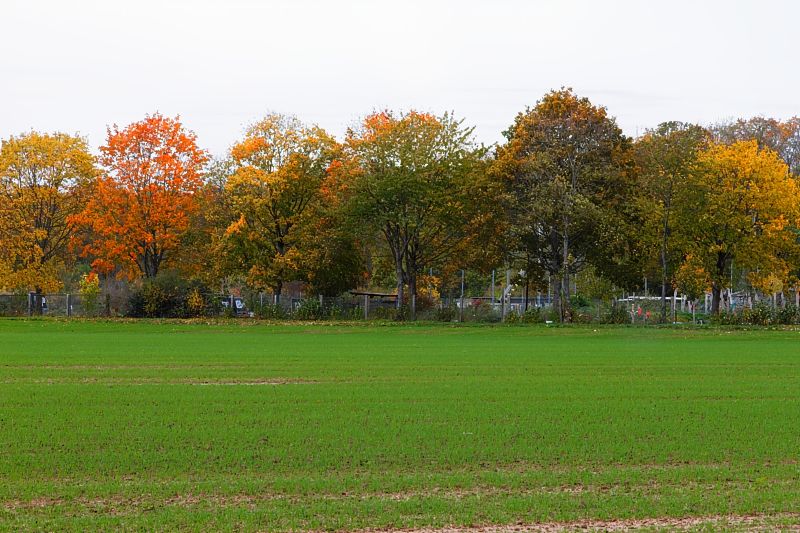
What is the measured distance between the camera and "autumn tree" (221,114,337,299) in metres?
59.4

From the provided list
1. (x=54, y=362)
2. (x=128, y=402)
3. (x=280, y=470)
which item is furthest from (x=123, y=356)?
(x=280, y=470)

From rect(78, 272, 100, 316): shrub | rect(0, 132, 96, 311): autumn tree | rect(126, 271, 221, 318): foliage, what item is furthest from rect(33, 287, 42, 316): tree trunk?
rect(126, 271, 221, 318): foliage

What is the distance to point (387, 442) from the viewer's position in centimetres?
1351

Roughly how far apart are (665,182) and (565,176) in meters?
5.42

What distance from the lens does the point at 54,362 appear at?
26.9m

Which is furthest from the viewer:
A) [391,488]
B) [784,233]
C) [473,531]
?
[784,233]

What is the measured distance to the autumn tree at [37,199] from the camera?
61969 mm

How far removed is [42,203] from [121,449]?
54.7 meters

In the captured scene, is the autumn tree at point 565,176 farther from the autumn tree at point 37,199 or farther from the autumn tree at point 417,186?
the autumn tree at point 37,199

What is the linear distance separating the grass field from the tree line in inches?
1017

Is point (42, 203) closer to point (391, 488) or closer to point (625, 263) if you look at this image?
point (625, 263)

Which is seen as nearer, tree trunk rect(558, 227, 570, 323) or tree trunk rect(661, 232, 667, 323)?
tree trunk rect(661, 232, 667, 323)

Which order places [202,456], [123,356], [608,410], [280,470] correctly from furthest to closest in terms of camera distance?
[123,356] < [608,410] < [202,456] < [280,470]

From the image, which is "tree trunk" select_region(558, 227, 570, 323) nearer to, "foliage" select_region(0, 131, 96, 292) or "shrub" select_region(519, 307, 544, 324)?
"shrub" select_region(519, 307, 544, 324)
